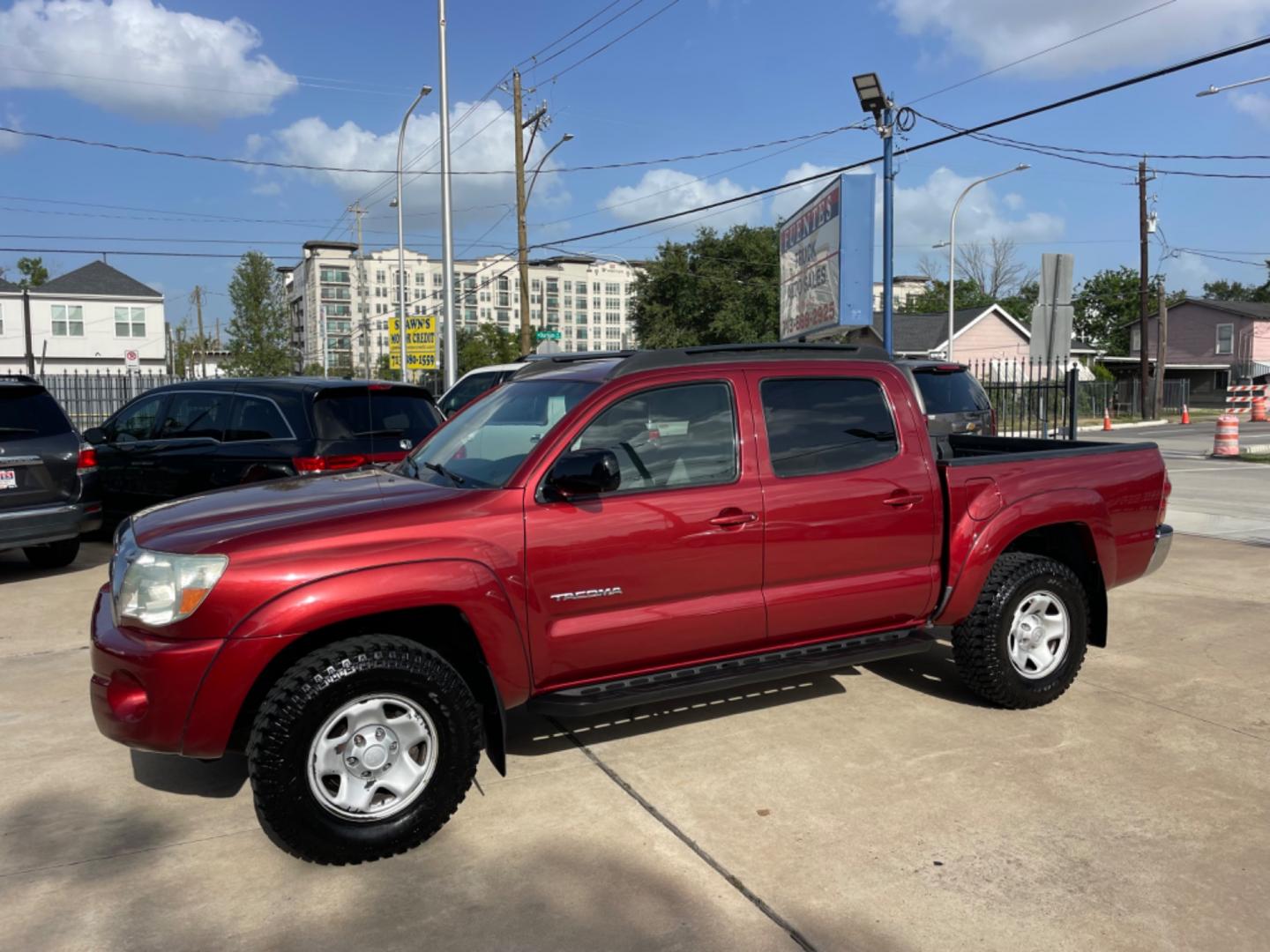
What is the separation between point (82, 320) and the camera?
53938 millimetres

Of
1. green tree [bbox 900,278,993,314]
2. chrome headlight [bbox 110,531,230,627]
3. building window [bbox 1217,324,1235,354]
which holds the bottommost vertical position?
chrome headlight [bbox 110,531,230,627]

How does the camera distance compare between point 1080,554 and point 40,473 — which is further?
point 40,473

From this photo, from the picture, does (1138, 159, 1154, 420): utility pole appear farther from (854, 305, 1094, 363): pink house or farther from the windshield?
the windshield

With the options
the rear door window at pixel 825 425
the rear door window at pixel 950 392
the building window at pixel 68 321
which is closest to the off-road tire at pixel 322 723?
the rear door window at pixel 825 425

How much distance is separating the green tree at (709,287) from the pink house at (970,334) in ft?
25.6

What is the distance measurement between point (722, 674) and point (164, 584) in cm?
221

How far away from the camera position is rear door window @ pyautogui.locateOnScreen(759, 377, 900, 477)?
174 inches

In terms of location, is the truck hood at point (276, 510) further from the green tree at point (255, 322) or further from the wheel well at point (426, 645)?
the green tree at point (255, 322)

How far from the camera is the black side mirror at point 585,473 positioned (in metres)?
3.75

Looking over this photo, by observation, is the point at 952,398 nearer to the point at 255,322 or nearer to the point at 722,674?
the point at 722,674

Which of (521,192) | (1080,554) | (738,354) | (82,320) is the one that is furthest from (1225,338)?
A: (82,320)

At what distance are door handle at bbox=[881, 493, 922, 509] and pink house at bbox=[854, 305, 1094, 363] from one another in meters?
44.5

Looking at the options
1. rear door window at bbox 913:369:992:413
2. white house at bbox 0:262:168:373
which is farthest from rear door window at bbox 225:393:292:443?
white house at bbox 0:262:168:373

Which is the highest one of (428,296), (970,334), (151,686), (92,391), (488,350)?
(428,296)
